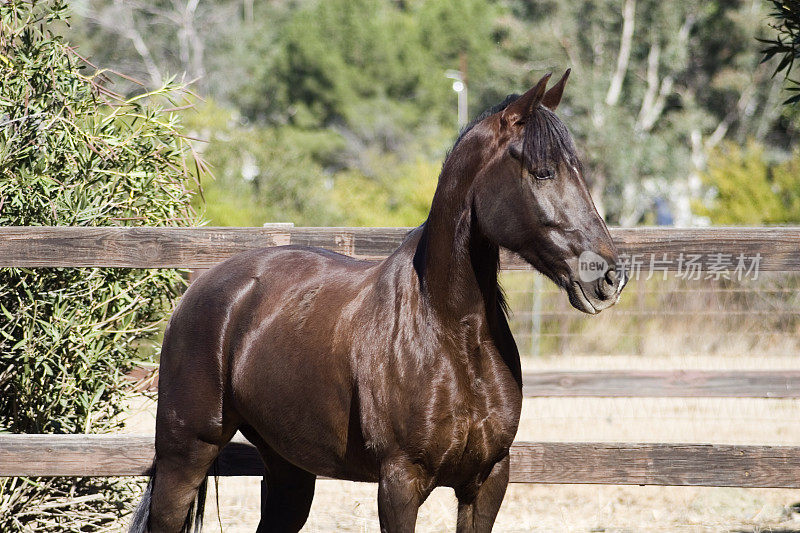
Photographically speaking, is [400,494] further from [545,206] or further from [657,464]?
[657,464]

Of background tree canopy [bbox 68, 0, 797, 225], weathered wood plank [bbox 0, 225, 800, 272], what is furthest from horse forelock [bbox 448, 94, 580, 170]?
background tree canopy [bbox 68, 0, 797, 225]

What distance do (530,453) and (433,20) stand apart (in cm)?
3737

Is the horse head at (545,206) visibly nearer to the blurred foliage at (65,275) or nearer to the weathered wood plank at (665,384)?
→ the blurred foliage at (65,275)

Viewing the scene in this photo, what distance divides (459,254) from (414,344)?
302mm

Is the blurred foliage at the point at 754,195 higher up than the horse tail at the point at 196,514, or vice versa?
the horse tail at the point at 196,514

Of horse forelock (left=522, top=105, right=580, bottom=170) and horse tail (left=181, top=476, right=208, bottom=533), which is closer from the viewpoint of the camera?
horse forelock (left=522, top=105, right=580, bottom=170)

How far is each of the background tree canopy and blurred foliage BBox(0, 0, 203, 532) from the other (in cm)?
767

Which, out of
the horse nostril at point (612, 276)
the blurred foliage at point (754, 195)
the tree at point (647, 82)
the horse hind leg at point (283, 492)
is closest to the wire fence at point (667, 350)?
the horse hind leg at point (283, 492)

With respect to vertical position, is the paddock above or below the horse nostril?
below

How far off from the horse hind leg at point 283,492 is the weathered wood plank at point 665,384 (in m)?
2.55

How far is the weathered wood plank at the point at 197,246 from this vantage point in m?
3.89

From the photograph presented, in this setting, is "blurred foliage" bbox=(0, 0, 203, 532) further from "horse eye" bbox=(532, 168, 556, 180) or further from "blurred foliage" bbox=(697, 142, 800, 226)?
"blurred foliage" bbox=(697, 142, 800, 226)

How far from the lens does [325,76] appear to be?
121 ft

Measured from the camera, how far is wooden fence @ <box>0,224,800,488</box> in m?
3.75
